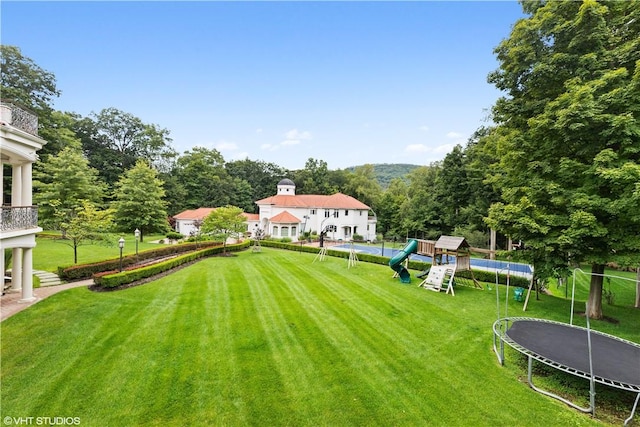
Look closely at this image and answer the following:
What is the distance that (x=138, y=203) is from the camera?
3000 cm

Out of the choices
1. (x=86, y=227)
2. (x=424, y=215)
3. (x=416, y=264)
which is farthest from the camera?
(x=424, y=215)

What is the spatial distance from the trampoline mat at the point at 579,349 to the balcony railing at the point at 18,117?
595 inches

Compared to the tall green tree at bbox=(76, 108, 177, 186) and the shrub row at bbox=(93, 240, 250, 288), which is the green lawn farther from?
the tall green tree at bbox=(76, 108, 177, 186)

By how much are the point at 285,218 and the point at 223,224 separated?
12.4 m

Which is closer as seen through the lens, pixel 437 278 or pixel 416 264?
pixel 437 278

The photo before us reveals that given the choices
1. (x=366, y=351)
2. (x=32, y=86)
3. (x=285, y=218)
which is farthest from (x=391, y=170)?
(x=366, y=351)

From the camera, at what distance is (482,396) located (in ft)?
18.9

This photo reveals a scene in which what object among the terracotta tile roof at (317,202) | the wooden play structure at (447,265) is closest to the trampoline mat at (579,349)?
the wooden play structure at (447,265)

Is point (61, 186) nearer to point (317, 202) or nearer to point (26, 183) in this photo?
point (26, 183)

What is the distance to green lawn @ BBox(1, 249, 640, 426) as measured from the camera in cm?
525

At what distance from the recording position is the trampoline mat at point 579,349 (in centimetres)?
564

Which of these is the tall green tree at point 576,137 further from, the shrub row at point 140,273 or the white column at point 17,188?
the white column at point 17,188

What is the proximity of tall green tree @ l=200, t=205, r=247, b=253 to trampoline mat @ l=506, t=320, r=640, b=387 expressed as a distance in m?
22.2


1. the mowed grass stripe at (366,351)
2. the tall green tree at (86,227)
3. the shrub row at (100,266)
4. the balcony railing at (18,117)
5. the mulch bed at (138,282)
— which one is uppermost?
the balcony railing at (18,117)
